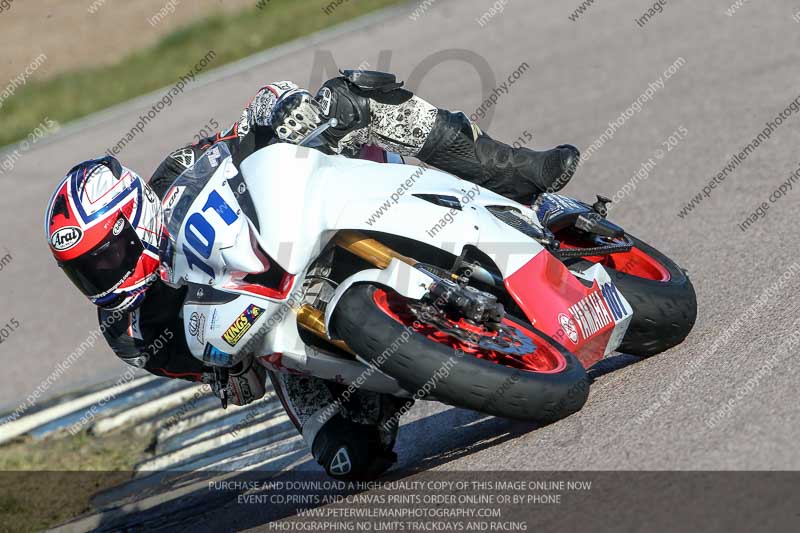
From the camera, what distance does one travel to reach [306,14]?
50.4 feet

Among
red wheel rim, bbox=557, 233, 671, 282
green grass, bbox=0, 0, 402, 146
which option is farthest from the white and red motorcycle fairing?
green grass, bbox=0, 0, 402, 146

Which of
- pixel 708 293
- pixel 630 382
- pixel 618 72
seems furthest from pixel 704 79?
pixel 630 382

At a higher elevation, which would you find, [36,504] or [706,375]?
[706,375]

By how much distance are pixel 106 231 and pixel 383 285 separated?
1235mm

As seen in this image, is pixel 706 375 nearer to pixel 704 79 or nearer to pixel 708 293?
pixel 708 293

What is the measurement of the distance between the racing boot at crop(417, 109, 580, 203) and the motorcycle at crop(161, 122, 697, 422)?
0.33 meters

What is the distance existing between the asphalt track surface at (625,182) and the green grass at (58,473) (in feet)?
2.54

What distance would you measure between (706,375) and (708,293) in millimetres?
1363

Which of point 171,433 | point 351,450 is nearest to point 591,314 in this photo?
point 351,450

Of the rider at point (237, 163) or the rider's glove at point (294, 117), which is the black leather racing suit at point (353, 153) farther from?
the rider's glove at point (294, 117)

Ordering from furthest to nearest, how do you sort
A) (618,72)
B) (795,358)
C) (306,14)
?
(306,14) < (618,72) < (795,358)

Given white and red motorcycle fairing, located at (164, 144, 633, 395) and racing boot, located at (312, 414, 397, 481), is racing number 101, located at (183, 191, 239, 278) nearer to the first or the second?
white and red motorcycle fairing, located at (164, 144, 633, 395)

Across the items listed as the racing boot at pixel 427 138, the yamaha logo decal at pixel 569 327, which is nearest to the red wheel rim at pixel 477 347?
the yamaha logo decal at pixel 569 327

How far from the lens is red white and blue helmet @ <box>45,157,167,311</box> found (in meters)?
4.50
